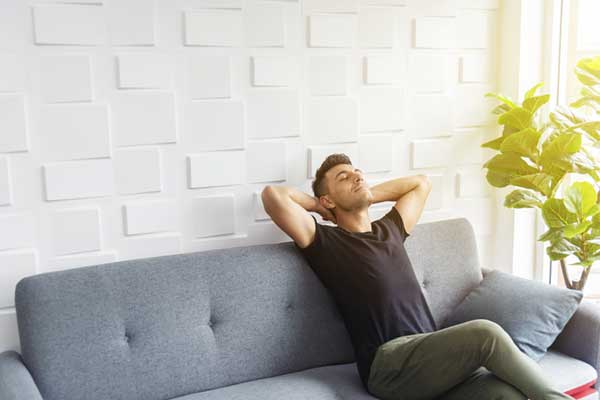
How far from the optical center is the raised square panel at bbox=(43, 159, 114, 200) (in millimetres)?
2299

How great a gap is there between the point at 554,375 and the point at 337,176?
1.05 m

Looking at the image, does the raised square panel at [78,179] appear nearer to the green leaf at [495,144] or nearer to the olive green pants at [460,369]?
the olive green pants at [460,369]

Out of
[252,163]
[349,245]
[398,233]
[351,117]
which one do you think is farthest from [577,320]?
[252,163]

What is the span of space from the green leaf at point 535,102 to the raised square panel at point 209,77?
50.5 inches

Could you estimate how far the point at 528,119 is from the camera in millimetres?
2889

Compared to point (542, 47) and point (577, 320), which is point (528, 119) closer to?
point (542, 47)

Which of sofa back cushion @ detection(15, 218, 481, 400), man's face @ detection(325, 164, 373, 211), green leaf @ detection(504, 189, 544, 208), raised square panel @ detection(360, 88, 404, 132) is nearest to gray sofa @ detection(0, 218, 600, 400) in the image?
sofa back cushion @ detection(15, 218, 481, 400)

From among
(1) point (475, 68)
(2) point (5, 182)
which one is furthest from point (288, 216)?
(1) point (475, 68)

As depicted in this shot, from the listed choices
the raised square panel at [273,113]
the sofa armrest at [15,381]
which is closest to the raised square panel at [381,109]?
the raised square panel at [273,113]

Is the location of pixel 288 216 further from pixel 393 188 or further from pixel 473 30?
pixel 473 30

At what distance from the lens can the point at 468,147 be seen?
3199 mm

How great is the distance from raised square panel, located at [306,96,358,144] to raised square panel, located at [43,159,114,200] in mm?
840

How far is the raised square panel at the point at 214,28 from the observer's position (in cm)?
248

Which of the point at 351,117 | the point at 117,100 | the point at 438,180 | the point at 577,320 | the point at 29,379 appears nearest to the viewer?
the point at 29,379
